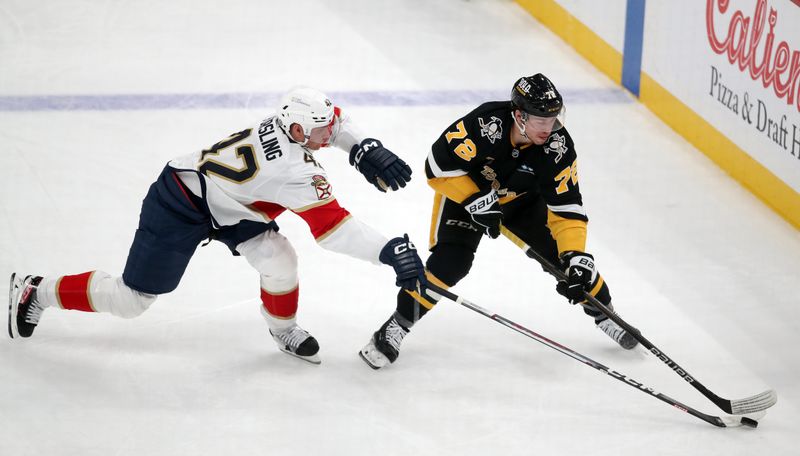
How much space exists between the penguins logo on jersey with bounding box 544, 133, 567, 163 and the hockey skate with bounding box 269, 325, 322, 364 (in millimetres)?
1116

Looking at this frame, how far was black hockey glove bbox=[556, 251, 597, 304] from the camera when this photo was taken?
3727mm

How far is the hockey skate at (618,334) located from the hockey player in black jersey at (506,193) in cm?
14

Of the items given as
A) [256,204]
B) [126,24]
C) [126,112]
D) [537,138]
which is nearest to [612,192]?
[537,138]

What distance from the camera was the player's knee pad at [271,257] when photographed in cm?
385

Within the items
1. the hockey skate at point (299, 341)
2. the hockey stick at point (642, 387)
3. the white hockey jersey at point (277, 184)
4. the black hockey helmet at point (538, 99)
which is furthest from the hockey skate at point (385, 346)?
the black hockey helmet at point (538, 99)

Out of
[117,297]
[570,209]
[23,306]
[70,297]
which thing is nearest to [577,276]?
[570,209]

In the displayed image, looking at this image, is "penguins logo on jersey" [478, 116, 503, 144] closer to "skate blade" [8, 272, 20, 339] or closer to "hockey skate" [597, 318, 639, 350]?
"hockey skate" [597, 318, 639, 350]

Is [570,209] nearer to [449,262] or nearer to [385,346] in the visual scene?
[449,262]

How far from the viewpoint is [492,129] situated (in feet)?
12.3

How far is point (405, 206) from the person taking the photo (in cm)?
528

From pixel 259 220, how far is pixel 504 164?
0.88 metres

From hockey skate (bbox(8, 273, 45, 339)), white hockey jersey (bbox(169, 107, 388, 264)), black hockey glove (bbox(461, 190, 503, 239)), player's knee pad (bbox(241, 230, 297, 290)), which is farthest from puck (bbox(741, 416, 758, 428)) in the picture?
hockey skate (bbox(8, 273, 45, 339))

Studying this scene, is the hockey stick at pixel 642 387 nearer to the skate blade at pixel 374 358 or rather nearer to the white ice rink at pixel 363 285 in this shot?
the white ice rink at pixel 363 285

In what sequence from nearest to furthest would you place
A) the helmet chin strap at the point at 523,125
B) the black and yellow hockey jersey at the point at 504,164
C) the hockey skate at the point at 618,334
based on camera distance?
1. the helmet chin strap at the point at 523,125
2. the black and yellow hockey jersey at the point at 504,164
3. the hockey skate at the point at 618,334
